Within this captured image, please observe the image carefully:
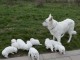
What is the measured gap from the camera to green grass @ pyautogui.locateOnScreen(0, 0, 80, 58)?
6.23m

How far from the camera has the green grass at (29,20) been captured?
6.23 metres

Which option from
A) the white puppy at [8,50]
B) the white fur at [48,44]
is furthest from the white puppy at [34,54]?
the white fur at [48,44]

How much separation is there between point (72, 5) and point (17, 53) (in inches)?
182

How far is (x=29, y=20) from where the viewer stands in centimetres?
751

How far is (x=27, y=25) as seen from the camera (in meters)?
7.09

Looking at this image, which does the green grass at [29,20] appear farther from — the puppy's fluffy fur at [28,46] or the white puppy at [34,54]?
the white puppy at [34,54]

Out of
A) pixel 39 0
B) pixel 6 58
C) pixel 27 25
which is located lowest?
pixel 6 58

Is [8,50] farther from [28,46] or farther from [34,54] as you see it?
[34,54]

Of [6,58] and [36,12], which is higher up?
[36,12]

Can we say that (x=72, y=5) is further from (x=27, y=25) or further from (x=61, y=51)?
(x=61, y=51)

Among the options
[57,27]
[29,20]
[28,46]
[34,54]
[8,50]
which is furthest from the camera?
[29,20]

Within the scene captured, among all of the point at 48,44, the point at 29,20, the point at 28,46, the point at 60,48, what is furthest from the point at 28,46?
the point at 29,20

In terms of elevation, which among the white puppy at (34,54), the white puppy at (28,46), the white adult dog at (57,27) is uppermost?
the white adult dog at (57,27)

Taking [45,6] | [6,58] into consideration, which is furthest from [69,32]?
[45,6]
